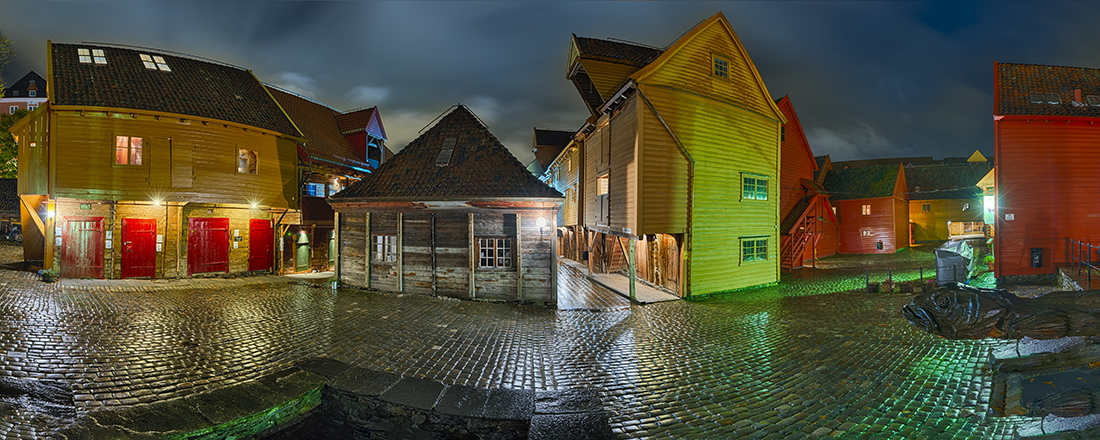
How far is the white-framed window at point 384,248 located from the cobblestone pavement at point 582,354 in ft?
5.55

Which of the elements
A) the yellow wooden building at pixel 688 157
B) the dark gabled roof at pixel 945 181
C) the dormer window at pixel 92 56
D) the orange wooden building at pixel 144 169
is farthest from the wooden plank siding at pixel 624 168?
the dark gabled roof at pixel 945 181

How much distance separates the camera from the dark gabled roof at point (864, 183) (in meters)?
29.4

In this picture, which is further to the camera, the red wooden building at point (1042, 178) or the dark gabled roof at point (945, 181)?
the dark gabled roof at point (945, 181)

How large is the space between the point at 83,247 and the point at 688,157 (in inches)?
871

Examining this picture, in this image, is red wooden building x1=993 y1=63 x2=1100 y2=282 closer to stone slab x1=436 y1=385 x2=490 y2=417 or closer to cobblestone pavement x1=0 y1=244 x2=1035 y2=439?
cobblestone pavement x1=0 y1=244 x2=1035 y2=439

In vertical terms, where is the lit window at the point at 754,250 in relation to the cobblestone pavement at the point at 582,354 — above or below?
above

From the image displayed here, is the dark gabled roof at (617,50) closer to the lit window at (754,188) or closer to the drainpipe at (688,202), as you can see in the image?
the drainpipe at (688,202)

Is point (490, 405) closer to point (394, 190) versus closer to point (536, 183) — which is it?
point (536, 183)

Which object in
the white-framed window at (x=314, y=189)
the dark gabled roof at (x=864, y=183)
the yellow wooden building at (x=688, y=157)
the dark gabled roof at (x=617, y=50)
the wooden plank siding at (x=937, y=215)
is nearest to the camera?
the yellow wooden building at (x=688, y=157)

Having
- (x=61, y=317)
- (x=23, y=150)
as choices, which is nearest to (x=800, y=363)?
(x=61, y=317)

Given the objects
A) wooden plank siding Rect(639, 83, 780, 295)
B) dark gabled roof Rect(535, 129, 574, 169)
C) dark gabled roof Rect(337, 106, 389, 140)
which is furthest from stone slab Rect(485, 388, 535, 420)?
dark gabled roof Rect(535, 129, 574, 169)

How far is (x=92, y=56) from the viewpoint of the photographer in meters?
16.5

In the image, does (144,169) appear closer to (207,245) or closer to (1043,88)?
(207,245)

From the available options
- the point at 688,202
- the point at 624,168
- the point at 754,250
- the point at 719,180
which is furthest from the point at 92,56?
the point at 754,250
